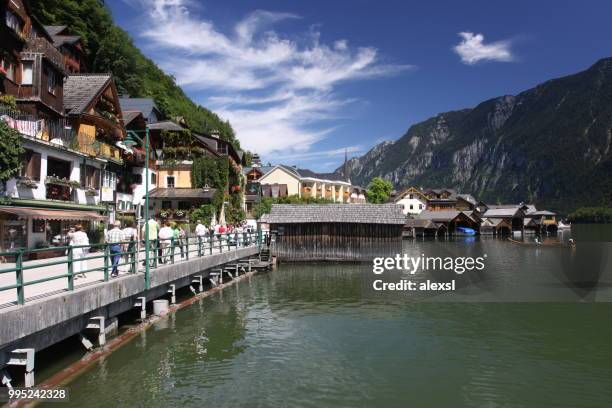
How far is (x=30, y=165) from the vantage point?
2303 cm

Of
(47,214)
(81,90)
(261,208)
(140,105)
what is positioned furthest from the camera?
(261,208)

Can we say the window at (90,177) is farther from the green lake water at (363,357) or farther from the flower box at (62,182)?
the green lake water at (363,357)

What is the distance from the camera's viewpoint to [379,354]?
14.1m

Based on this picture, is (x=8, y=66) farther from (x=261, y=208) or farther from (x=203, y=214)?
(x=261, y=208)

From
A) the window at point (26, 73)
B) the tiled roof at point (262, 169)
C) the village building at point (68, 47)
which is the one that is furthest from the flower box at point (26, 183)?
the tiled roof at point (262, 169)

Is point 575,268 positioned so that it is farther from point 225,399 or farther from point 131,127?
point 131,127

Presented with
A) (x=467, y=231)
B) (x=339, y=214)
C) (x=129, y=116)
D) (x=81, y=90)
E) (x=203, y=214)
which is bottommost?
(x=467, y=231)

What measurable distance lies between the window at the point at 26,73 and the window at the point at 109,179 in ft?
28.2

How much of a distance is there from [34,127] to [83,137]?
5648mm

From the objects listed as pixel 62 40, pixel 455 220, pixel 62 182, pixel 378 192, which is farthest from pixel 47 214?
pixel 378 192

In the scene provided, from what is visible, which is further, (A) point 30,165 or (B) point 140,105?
(B) point 140,105

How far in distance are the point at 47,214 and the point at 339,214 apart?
75.6 feet

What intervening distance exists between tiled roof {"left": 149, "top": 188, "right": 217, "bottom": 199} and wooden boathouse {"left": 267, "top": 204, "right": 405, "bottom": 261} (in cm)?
1075

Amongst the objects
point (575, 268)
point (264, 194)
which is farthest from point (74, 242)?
point (264, 194)
